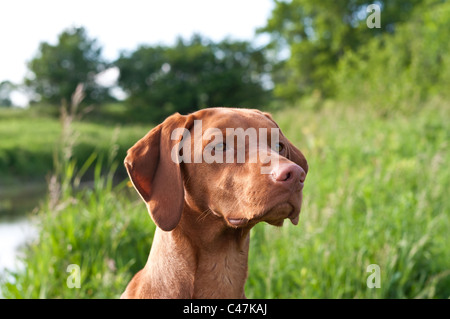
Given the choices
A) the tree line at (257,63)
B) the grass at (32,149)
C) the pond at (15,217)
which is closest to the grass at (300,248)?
the pond at (15,217)

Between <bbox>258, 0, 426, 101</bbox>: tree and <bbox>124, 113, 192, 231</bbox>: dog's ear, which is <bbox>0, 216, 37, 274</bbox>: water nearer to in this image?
<bbox>124, 113, 192, 231</bbox>: dog's ear

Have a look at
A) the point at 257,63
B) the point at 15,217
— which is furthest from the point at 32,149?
the point at 257,63

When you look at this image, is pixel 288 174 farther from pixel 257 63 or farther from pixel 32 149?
pixel 257 63

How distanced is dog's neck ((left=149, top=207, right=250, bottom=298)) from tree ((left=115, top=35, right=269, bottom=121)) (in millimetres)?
27157

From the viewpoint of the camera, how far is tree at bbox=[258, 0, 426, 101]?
23875 millimetres

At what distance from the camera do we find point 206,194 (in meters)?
1.74

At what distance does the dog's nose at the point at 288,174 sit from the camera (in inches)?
57.2

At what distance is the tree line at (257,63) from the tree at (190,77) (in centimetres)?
7

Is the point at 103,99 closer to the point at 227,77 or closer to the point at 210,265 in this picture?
the point at 227,77

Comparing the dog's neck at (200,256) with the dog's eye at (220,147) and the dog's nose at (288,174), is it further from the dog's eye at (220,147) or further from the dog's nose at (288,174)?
the dog's nose at (288,174)

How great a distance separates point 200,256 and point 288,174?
0.62 meters

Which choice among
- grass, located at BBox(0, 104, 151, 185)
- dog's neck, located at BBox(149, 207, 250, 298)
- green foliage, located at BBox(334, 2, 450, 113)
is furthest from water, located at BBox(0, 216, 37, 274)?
green foliage, located at BBox(334, 2, 450, 113)

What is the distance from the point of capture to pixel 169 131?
71.4 inches

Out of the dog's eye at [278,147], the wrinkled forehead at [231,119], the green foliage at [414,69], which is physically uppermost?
the green foliage at [414,69]
